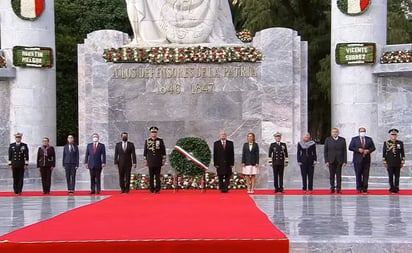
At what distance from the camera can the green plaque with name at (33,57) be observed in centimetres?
2488

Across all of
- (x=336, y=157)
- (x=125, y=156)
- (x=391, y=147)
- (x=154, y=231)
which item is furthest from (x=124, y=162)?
(x=154, y=231)

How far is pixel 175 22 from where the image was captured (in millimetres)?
22766

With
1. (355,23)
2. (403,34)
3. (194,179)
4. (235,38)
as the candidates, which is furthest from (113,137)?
(403,34)

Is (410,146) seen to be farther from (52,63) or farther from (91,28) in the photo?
(91,28)

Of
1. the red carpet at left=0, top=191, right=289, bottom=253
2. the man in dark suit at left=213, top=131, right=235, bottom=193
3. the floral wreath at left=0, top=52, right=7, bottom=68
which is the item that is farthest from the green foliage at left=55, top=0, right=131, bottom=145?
the red carpet at left=0, top=191, right=289, bottom=253

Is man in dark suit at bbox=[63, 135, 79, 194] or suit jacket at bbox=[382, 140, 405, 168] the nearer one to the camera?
suit jacket at bbox=[382, 140, 405, 168]

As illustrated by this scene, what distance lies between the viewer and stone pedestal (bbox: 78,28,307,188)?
22.0 m

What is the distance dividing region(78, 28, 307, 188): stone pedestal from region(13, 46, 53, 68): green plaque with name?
3.51 meters

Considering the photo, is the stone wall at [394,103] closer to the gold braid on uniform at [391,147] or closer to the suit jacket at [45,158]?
the gold braid on uniform at [391,147]

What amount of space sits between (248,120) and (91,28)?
610 inches

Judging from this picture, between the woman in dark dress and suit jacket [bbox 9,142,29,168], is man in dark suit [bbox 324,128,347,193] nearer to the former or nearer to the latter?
the woman in dark dress

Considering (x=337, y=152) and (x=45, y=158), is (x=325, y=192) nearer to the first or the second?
(x=337, y=152)

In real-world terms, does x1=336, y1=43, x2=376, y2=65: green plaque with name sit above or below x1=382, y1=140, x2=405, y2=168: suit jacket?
above

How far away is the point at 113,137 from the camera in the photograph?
22.1 metres
